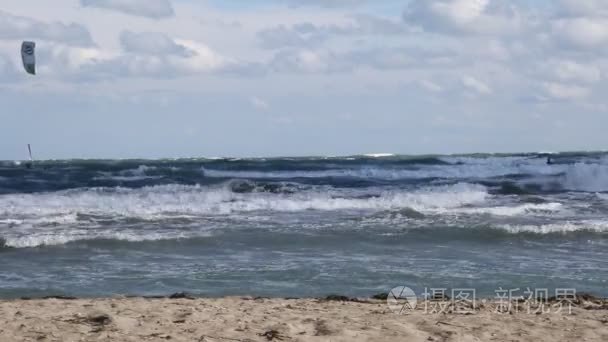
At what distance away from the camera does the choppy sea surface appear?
8000 mm

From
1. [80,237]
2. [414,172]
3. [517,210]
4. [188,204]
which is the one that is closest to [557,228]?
[517,210]

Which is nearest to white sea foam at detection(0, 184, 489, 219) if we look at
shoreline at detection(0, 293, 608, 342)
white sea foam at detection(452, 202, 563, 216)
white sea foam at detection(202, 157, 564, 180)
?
white sea foam at detection(452, 202, 563, 216)

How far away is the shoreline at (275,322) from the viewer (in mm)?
4965

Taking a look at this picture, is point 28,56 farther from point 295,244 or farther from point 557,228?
point 557,228

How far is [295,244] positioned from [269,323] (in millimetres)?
5603

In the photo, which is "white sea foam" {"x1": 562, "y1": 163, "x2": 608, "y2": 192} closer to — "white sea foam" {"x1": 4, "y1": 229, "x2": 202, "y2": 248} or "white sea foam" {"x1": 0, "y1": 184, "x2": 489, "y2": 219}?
"white sea foam" {"x1": 0, "y1": 184, "x2": 489, "y2": 219}

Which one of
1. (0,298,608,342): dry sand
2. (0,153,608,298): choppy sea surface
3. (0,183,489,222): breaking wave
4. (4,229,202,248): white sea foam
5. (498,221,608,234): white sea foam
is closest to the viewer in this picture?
(0,298,608,342): dry sand

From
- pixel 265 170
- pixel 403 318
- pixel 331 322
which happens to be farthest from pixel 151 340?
pixel 265 170

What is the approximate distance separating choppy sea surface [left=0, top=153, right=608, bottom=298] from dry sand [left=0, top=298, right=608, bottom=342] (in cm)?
146

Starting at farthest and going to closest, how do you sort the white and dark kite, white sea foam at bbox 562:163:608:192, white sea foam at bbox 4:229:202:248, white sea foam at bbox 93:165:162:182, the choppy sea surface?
1. white sea foam at bbox 93:165:162:182
2. white sea foam at bbox 562:163:608:192
3. the white and dark kite
4. white sea foam at bbox 4:229:202:248
5. the choppy sea surface

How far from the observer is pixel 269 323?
17.5 feet

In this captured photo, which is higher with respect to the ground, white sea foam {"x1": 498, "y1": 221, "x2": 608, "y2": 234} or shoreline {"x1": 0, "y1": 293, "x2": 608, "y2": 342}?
shoreline {"x1": 0, "y1": 293, "x2": 608, "y2": 342}

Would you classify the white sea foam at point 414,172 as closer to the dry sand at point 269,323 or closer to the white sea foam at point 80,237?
the white sea foam at point 80,237

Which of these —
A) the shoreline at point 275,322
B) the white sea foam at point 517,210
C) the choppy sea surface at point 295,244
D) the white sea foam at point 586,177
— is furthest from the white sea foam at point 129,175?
the shoreline at point 275,322
